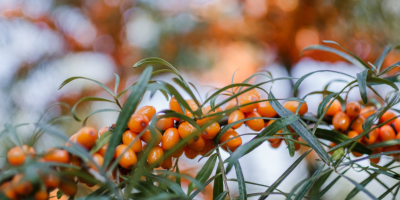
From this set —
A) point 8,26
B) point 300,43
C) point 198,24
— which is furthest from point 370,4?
point 8,26

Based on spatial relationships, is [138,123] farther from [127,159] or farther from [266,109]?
[266,109]

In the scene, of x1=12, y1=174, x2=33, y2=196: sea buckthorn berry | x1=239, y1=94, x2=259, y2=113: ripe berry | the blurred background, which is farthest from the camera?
the blurred background

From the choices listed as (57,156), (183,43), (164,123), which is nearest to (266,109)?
(164,123)

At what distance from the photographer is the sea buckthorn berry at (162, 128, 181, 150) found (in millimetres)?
250

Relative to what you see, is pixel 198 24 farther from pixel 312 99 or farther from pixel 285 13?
pixel 312 99

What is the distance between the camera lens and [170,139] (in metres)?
0.25

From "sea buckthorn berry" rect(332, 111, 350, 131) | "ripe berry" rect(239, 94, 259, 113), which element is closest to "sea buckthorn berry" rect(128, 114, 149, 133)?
"ripe berry" rect(239, 94, 259, 113)

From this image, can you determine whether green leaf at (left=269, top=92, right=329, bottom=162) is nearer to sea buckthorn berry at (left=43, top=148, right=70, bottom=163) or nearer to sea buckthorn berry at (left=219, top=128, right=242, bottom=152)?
sea buckthorn berry at (left=219, top=128, right=242, bottom=152)

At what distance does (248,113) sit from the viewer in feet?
1.02

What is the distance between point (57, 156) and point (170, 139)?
102 mm

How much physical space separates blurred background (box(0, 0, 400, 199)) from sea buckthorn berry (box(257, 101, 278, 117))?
0.79m

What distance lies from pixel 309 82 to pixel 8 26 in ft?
5.08

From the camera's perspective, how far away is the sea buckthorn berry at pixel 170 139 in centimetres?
25

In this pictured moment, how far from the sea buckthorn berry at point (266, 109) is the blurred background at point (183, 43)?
791 mm
